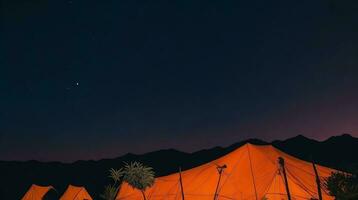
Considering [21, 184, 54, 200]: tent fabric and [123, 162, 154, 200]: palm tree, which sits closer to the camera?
[123, 162, 154, 200]: palm tree

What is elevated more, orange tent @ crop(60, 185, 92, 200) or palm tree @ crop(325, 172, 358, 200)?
orange tent @ crop(60, 185, 92, 200)

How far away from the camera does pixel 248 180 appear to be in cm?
4138

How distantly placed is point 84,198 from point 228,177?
28206 mm

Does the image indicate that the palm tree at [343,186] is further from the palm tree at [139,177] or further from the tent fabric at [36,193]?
the tent fabric at [36,193]

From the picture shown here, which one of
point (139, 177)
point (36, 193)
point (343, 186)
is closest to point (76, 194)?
point (36, 193)

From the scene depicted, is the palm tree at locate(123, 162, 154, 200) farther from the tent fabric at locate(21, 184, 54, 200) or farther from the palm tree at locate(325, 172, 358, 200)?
the tent fabric at locate(21, 184, 54, 200)

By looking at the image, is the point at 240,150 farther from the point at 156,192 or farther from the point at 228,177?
the point at 156,192

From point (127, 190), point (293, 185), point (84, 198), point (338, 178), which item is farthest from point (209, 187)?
point (84, 198)

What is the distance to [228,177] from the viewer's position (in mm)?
43469

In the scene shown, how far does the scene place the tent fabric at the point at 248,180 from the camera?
38.9 metres

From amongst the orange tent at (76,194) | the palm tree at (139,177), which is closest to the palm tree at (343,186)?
the palm tree at (139,177)

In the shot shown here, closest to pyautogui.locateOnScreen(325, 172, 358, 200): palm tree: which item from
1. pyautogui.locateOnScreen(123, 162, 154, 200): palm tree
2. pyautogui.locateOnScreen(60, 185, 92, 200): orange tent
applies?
pyautogui.locateOnScreen(123, 162, 154, 200): palm tree

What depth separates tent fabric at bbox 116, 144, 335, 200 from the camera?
38.9m

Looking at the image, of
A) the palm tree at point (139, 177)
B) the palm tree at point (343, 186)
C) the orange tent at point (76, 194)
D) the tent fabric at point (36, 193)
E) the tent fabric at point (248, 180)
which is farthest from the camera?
the tent fabric at point (36, 193)
